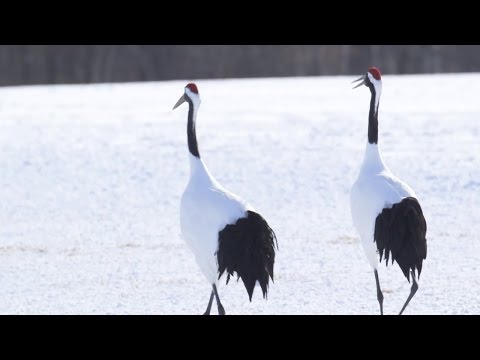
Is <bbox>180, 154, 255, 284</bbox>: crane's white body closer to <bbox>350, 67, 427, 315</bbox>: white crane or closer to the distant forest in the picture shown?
<bbox>350, 67, 427, 315</bbox>: white crane

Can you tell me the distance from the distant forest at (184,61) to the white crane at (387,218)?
544 inches

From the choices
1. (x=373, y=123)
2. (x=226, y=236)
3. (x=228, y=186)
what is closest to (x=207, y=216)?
(x=226, y=236)

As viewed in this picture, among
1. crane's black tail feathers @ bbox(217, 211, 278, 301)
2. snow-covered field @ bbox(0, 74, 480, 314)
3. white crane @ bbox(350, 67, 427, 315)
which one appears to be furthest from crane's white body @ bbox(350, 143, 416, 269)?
crane's black tail feathers @ bbox(217, 211, 278, 301)

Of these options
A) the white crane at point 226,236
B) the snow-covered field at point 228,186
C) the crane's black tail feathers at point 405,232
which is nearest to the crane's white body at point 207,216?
the white crane at point 226,236

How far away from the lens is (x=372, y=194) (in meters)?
5.76

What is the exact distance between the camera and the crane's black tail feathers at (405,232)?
18.4 feet

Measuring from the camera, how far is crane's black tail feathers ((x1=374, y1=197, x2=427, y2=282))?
18.4 feet

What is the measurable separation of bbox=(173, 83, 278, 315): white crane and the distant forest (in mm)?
14121

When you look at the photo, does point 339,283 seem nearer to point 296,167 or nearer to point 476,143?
point 296,167

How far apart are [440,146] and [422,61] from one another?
9.51 m

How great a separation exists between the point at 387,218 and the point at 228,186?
14.8 ft

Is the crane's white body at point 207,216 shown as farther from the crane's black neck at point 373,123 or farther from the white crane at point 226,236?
the crane's black neck at point 373,123

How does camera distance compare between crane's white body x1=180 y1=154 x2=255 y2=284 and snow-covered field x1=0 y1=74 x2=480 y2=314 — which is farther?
snow-covered field x1=0 y1=74 x2=480 y2=314

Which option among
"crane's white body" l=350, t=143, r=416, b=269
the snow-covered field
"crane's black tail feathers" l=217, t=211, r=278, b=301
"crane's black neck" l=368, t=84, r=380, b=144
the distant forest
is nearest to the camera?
"crane's black tail feathers" l=217, t=211, r=278, b=301
